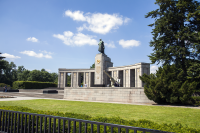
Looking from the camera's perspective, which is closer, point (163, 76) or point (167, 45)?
point (163, 76)

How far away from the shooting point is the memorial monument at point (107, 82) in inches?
739

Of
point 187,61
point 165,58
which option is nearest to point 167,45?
point 165,58

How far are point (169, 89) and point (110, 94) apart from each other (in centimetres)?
725

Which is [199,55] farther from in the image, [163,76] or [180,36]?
[163,76]

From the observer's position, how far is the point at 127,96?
61.6ft

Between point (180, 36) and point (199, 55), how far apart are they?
10.9 ft

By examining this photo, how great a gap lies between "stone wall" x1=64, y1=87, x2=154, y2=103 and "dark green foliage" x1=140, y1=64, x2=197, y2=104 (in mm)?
1891

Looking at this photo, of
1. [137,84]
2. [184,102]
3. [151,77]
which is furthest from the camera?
[137,84]

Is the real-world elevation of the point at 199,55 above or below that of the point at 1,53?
below

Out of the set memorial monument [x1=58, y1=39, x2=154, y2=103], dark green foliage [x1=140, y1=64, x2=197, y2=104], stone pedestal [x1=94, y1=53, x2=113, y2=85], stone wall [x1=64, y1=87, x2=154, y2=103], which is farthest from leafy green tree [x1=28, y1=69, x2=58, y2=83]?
dark green foliage [x1=140, y1=64, x2=197, y2=104]

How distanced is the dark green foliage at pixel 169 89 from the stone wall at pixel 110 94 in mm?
1891

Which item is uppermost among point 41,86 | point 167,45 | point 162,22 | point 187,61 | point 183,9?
point 183,9

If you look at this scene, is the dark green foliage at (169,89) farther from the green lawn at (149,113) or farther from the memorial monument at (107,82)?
the green lawn at (149,113)

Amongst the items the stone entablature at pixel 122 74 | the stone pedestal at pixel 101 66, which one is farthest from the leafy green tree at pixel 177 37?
the stone pedestal at pixel 101 66
